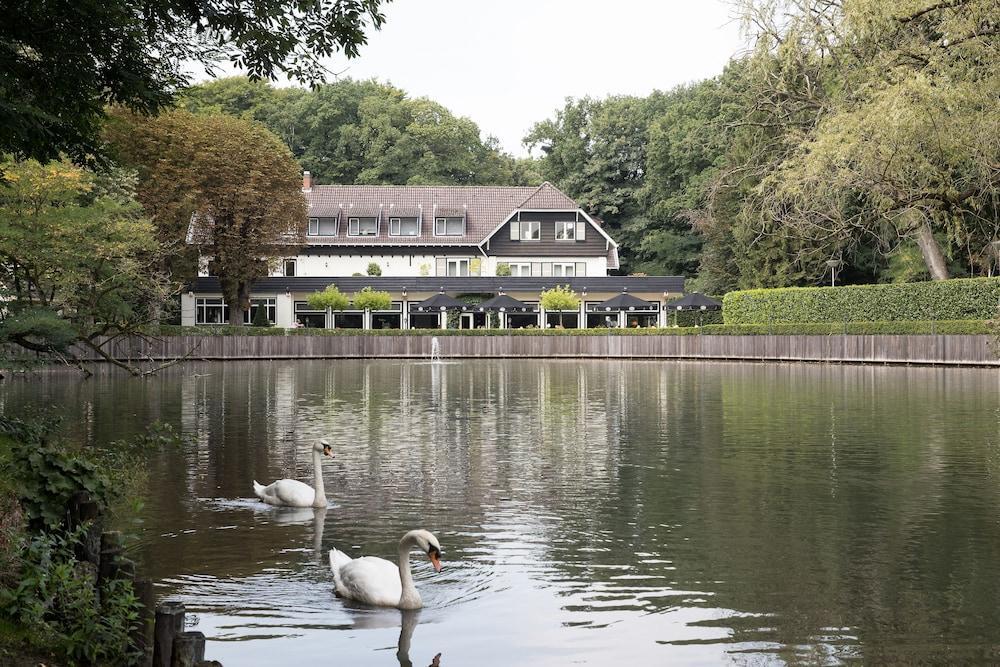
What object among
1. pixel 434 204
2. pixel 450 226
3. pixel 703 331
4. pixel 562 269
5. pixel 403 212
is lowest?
pixel 703 331

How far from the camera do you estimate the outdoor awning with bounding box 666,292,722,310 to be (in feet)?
238

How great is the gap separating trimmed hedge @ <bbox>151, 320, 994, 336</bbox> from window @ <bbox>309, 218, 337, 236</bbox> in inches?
572

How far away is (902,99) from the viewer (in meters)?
35.6

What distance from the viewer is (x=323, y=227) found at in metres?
84.8

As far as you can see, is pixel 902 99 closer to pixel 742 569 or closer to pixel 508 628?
pixel 742 569

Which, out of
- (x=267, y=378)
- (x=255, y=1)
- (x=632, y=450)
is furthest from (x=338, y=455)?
(x=267, y=378)

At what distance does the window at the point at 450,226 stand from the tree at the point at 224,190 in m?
14.7

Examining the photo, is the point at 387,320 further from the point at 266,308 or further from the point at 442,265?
the point at 266,308

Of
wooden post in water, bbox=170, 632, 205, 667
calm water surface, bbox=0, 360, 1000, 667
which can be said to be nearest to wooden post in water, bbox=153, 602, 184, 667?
wooden post in water, bbox=170, 632, 205, 667

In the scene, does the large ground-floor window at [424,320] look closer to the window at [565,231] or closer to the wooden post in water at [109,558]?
the window at [565,231]

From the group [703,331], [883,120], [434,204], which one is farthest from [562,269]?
[883,120]

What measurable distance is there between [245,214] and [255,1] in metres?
56.1

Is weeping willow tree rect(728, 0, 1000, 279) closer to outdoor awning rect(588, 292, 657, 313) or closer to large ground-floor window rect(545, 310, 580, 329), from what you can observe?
outdoor awning rect(588, 292, 657, 313)

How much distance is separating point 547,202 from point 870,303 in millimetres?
31527
